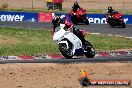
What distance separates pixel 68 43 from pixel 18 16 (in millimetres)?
25969

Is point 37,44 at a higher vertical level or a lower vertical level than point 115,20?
higher

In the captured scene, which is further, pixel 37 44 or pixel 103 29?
pixel 103 29

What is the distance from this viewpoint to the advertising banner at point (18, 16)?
4162 centimetres

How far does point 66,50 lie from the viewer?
1656 cm

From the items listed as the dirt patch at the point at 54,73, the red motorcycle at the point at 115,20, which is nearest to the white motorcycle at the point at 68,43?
the dirt patch at the point at 54,73

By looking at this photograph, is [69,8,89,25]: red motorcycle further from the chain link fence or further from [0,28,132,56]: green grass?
the chain link fence

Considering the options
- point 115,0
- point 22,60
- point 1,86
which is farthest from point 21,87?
point 115,0

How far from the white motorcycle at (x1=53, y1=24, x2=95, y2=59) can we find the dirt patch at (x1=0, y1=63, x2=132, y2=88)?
1.64 meters

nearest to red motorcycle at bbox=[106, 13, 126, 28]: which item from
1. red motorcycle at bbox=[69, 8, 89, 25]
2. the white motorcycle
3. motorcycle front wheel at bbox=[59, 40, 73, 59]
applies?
red motorcycle at bbox=[69, 8, 89, 25]

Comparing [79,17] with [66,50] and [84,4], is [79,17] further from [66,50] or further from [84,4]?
[84,4]

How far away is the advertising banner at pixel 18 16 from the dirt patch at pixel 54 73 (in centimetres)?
2684

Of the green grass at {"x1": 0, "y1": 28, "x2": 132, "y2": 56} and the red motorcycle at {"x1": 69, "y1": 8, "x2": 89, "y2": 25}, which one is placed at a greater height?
the green grass at {"x1": 0, "y1": 28, "x2": 132, "y2": 56}

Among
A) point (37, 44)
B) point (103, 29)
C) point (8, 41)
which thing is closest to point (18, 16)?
point (103, 29)

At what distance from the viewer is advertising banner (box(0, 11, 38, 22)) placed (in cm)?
4162
